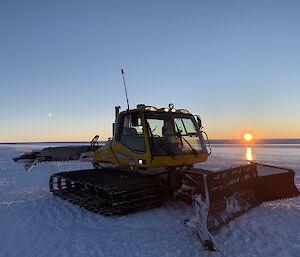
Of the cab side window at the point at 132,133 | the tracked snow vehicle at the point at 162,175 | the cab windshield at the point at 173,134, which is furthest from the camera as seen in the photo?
the cab side window at the point at 132,133

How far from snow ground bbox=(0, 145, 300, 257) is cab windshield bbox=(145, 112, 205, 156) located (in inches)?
56.8

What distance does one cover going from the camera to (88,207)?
7836mm

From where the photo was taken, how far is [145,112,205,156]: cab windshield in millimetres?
8180

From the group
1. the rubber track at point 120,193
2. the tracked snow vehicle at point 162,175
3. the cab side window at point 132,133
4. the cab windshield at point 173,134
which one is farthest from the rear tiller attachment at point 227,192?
the cab side window at point 132,133

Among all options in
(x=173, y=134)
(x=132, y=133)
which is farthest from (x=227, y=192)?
(x=132, y=133)

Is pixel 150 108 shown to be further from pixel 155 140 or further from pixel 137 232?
pixel 137 232

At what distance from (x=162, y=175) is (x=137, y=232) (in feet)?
7.84

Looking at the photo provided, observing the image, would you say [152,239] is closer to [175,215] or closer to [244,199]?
[175,215]

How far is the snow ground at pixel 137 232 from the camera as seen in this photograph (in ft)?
17.2

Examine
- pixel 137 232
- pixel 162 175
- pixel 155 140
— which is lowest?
pixel 137 232

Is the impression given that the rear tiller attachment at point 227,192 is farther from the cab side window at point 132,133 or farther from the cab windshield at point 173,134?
the cab side window at point 132,133

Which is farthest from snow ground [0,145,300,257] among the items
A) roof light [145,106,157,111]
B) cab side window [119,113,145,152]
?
roof light [145,106,157,111]

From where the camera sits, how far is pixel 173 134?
28.4ft

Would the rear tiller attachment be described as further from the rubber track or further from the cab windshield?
the cab windshield
